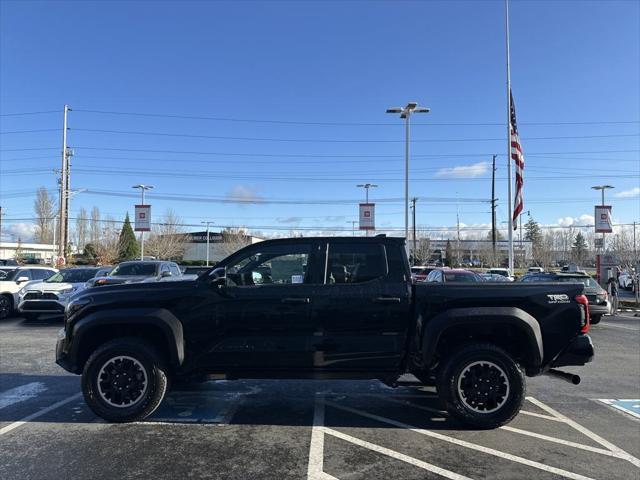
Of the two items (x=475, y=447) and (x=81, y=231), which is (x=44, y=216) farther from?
(x=475, y=447)

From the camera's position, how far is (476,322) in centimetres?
513

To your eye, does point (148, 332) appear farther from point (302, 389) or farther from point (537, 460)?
point (537, 460)

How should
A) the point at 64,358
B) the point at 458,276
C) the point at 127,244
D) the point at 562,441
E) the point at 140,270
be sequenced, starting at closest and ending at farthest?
1. the point at 562,441
2. the point at 64,358
3. the point at 140,270
4. the point at 458,276
5. the point at 127,244

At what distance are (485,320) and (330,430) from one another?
2005 millimetres

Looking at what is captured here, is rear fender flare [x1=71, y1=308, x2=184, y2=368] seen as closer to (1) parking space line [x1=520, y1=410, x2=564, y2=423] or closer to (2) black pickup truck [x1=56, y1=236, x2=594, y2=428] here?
(2) black pickup truck [x1=56, y1=236, x2=594, y2=428]

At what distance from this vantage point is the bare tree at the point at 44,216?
258 feet

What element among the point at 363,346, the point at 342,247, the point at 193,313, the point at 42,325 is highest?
the point at 342,247

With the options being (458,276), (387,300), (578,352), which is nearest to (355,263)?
(387,300)

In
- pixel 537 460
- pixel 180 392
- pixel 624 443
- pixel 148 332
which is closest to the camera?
pixel 537 460

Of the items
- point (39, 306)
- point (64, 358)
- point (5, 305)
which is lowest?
point (5, 305)

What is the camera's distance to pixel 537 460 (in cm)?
443

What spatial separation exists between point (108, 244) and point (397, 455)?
2631 inches

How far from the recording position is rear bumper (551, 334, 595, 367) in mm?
5246

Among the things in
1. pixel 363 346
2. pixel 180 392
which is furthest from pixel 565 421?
pixel 180 392
